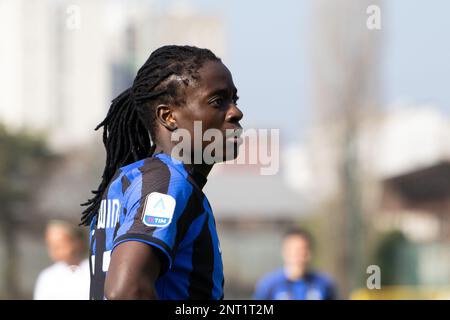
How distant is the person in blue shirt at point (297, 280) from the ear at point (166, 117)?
4.44 m

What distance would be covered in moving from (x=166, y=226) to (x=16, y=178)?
27619 millimetres

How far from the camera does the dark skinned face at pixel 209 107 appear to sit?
2.75 metres

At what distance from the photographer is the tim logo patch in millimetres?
2492

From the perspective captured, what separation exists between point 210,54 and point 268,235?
30.8 metres

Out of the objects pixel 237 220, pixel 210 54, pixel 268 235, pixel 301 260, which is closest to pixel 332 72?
pixel 268 235

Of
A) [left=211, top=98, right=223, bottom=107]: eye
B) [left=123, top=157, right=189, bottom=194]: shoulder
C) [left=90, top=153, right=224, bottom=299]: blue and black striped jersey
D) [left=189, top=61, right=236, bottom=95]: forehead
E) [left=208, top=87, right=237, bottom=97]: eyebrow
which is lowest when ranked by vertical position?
[left=90, top=153, right=224, bottom=299]: blue and black striped jersey

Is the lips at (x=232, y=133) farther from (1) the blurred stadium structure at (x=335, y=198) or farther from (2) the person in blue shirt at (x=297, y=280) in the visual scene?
(1) the blurred stadium structure at (x=335, y=198)

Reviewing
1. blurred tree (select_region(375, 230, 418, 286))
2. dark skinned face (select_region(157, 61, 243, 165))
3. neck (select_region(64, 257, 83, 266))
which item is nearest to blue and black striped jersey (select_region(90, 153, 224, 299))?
dark skinned face (select_region(157, 61, 243, 165))

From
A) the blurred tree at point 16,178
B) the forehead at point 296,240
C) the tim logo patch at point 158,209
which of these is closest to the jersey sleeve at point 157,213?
the tim logo patch at point 158,209

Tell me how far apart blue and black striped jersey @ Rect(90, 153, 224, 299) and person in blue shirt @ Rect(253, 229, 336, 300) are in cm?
445

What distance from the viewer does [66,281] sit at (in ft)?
21.1

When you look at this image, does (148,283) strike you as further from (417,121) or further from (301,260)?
(417,121)

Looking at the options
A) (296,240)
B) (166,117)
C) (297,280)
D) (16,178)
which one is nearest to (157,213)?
(166,117)

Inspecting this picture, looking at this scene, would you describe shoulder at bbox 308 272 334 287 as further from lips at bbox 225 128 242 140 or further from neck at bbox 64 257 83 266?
lips at bbox 225 128 242 140
